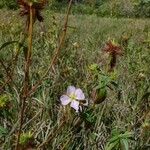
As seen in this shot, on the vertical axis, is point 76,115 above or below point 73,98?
below

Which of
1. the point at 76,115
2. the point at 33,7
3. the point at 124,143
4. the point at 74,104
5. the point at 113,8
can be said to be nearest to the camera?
the point at 33,7

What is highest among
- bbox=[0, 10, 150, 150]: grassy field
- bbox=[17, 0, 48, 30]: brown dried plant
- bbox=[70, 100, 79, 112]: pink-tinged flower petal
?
bbox=[17, 0, 48, 30]: brown dried plant

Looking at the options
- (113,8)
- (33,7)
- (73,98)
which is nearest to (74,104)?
(73,98)

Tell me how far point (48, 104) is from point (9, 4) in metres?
12.4

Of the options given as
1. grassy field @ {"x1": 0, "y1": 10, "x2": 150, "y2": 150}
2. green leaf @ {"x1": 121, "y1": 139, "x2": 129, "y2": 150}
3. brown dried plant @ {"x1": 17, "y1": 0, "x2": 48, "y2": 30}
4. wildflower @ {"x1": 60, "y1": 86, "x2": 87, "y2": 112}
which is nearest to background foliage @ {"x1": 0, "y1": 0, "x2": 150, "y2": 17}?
grassy field @ {"x1": 0, "y1": 10, "x2": 150, "y2": 150}

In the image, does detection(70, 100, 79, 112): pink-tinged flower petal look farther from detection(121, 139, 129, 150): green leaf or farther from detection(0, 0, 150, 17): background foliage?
detection(0, 0, 150, 17): background foliage

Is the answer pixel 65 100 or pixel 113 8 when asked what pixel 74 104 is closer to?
pixel 65 100

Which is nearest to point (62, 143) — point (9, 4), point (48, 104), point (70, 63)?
point (48, 104)

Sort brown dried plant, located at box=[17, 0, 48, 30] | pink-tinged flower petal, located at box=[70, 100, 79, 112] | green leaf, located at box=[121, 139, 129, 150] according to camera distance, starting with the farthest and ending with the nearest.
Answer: pink-tinged flower petal, located at box=[70, 100, 79, 112], green leaf, located at box=[121, 139, 129, 150], brown dried plant, located at box=[17, 0, 48, 30]

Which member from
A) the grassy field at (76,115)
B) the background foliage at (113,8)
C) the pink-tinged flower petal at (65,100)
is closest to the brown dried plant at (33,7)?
the grassy field at (76,115)

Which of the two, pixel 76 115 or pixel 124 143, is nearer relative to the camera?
pixel 124 143

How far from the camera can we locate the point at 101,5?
1770cm

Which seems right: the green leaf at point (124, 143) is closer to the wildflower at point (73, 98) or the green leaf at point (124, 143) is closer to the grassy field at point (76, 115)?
the grassy field at point (76, 115)

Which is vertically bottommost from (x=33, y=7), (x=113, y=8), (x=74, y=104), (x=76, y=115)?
(x=113, y=8)
